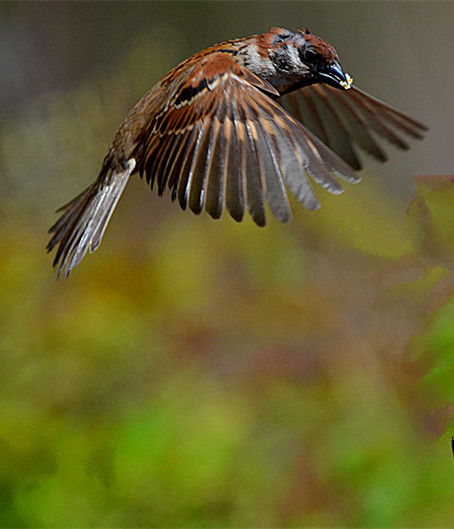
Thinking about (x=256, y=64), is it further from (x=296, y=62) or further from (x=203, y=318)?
(x=203, y=318)

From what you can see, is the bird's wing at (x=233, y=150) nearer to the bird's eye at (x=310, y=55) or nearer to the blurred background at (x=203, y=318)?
the bird's eye at (x=310, y=55)

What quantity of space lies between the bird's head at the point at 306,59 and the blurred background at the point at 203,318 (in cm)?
31

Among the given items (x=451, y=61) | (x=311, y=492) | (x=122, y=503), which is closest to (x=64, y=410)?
(x=122, y=503)

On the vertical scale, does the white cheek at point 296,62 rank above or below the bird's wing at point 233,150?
above

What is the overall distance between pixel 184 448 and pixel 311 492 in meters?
0.24

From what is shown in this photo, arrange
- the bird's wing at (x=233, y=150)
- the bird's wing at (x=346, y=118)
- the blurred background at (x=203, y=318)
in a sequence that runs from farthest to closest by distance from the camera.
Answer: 1. the blurred background at (x=203, y=318)
2. the bird's wing at (x=346, y=118)
3. the bird's wing at (x=233, y=150)

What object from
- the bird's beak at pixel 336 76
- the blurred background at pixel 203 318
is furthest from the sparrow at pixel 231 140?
the blurred background at pixel 203 318

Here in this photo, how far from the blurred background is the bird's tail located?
15.0 inches

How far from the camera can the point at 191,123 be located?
21.4 inches

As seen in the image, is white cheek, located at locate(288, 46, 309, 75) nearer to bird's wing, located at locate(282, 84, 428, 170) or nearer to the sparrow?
the sparrow

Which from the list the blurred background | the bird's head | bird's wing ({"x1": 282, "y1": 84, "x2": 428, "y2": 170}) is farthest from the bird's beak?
the blurred background

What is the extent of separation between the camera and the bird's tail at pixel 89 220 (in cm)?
59

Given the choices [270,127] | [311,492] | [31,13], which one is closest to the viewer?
[270,127]

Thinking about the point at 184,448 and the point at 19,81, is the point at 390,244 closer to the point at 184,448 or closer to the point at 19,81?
A: the point at 184,448
